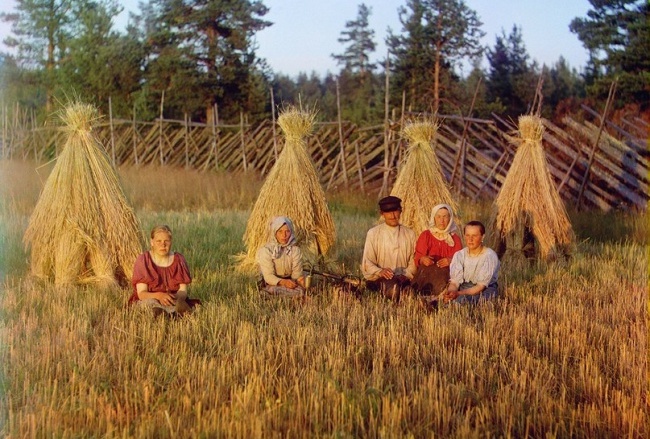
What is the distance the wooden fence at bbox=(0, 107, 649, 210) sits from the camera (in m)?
13.5

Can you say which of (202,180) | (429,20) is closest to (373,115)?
(429,20)

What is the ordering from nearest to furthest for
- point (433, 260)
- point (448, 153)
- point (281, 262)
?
point (281, 262) < point (433, 260) < point (448, 153)

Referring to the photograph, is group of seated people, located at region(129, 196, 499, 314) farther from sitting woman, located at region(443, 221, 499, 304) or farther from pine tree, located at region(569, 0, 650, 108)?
pine tree, located at region(569, 0, 650, 108)

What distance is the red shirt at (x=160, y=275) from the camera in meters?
6.42

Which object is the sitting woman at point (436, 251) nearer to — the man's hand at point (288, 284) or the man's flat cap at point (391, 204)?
the man's flat cap at point (391, 204)

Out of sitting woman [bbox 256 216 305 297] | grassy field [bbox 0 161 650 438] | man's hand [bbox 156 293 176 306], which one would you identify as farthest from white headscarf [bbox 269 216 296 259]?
man's hand [bbox 156 293 176 306]

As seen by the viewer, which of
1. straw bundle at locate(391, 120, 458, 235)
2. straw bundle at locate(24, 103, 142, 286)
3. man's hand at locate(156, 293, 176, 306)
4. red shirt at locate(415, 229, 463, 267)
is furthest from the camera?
straw bundle at locate(391, 120, 458, 235)

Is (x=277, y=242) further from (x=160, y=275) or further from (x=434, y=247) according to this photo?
(x=434, y=247)

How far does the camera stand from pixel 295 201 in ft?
28.2

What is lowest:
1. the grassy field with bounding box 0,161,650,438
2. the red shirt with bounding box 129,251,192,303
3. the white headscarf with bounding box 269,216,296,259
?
the grassy field with bounding box 0,161,650,438

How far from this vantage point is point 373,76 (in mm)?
36781

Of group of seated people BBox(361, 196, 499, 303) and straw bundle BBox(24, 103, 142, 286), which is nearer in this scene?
group of seated people BBox(361, 196, 499, 303)

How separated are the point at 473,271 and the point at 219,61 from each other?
19200mm

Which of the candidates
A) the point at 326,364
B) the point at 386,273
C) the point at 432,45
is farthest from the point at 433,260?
the point at 432,45
